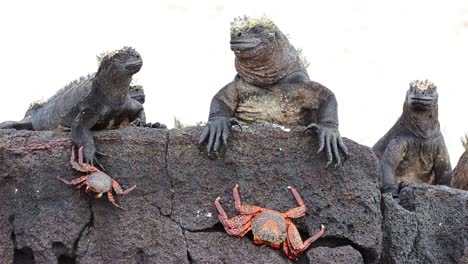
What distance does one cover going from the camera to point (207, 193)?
694 centimetres

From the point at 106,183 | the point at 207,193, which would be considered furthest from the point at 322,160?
the point at 106,183

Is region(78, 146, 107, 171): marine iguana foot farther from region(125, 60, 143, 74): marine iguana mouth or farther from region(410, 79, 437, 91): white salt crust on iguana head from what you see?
region(410, 79, 437, 91): white salt crust on iguana head

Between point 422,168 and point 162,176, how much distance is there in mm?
2608

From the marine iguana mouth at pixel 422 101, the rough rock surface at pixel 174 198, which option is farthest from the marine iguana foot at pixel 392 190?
the marine iguana mouth at pixel 422 101

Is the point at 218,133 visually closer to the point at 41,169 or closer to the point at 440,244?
the point at 41,169

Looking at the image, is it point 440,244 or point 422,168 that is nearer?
point 440,244

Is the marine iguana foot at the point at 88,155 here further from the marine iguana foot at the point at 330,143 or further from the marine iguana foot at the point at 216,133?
the marine iguana foot at the point at 330,143

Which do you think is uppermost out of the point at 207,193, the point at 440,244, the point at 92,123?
the point at 92,123

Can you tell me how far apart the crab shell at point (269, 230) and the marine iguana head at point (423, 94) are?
6.71 feet

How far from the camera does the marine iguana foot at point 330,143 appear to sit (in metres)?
6.84

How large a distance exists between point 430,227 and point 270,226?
4.18ft

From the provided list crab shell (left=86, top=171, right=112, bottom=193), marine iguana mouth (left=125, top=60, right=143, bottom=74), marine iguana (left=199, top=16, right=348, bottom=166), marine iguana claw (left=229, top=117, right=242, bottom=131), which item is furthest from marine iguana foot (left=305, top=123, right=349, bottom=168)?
crab shell (left=86, top=171, right=112, bottom=193)

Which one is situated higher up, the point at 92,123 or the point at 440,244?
the point at 92,123

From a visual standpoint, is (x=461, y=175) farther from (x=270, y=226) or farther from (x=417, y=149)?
(x=270, y=226)
